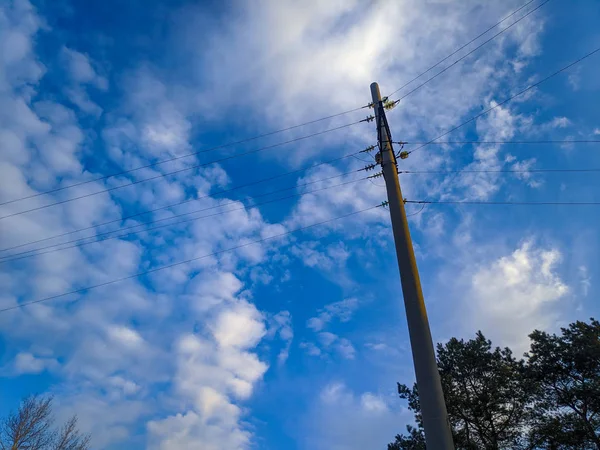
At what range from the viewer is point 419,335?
328 inches

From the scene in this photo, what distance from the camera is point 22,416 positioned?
33.6 metres

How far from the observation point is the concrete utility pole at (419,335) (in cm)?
751

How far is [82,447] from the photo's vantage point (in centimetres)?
3603

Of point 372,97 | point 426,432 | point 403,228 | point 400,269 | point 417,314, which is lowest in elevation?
point 426,432

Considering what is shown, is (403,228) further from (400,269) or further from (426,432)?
(426,432)

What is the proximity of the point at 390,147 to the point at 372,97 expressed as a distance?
101 inches

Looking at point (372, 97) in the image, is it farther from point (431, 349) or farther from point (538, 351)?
point (538, 351)

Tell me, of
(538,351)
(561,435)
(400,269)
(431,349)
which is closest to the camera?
(431,349)

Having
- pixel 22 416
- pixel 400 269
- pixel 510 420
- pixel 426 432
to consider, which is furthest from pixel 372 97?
pixel 22 416

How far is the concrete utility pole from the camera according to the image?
7508 mm

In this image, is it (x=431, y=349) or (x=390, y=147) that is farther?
(x=390, y=147)

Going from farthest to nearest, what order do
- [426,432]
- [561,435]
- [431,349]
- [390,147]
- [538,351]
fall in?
[538,351] < [561,435] < [390,147] < [431,349] < [426,432]

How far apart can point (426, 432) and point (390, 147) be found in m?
8.65

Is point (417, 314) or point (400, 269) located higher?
point (400, 269)
